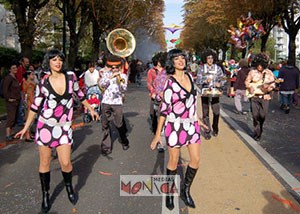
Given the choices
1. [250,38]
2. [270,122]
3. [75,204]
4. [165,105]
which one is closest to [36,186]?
[75,204]

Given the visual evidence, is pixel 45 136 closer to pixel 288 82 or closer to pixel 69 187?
pixel 69 187

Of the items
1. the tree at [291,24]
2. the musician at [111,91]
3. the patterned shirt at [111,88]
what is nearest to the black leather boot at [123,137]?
the musician at [111,91]

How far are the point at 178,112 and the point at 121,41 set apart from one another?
16.5 feet

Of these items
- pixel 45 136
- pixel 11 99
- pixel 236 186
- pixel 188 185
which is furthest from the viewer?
pixel 11 99

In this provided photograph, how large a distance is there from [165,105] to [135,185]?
4.94 feet

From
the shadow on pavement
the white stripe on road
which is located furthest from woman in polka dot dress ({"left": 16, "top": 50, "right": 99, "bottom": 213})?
the white stripe on road

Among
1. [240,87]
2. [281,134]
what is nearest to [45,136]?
[281,134]

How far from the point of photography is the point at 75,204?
4.47 meters

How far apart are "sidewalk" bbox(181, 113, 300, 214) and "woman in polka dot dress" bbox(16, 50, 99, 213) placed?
1.69 meters

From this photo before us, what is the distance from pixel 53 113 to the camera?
423 centimetres

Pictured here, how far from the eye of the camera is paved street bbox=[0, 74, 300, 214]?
14.4ft

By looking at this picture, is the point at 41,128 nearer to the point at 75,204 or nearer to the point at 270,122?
the point at 75,204

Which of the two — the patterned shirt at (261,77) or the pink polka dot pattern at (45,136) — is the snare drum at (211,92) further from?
the pink polka dot pattern at (45,136)

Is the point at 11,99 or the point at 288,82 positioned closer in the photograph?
the point at 11,99
